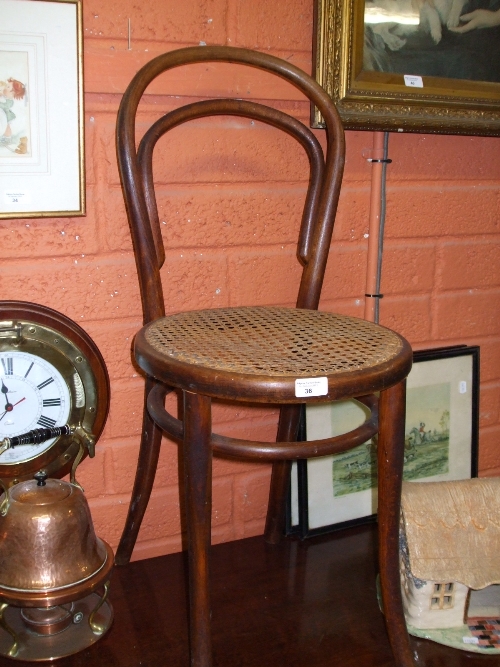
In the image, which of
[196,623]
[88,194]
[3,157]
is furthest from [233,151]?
[196,623]

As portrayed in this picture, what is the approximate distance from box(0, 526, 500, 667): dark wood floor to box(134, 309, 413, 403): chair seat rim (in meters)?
0.46

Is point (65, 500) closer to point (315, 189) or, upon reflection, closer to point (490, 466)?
point (315, 189)

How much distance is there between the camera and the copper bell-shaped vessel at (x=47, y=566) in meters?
0.98

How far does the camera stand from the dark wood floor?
103 centimetres

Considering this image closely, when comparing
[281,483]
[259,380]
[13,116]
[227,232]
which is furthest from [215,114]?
[281,483]

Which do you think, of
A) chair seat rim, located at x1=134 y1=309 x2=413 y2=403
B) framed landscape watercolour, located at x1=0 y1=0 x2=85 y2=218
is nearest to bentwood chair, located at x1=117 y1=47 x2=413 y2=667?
chair seat rim, located at x1=134 y1=309 x2=413 y2=403

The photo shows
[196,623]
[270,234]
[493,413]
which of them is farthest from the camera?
[493,413]

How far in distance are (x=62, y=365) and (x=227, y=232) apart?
0.36m

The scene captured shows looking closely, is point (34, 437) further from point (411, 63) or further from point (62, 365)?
point (411, 63)

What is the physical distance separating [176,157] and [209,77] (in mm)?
138

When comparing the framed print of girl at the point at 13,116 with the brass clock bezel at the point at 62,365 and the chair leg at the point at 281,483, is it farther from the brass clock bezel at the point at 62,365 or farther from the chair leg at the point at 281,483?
the chair leg at the point at 281,483

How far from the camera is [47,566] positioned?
3.23 feet

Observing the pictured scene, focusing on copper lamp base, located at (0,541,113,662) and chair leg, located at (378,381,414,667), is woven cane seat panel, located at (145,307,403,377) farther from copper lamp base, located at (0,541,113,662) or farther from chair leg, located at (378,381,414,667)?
copper lamp base, located at (0,541,113,662)

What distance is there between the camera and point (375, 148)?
4.25 feet
